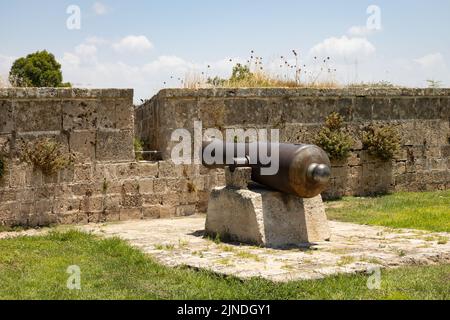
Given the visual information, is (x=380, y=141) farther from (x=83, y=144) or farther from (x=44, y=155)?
(x=44, y=155)

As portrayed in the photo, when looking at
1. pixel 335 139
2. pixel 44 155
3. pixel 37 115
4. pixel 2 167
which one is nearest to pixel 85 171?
pixel 44 155

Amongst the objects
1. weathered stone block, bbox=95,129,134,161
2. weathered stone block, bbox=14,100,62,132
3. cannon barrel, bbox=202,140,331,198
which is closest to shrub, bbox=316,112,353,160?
weathered stone block, bbox=95,129,134,161

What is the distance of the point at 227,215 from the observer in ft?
28.9

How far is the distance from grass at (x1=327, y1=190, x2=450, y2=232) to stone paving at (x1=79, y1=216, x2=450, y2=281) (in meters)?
Result: 0.55

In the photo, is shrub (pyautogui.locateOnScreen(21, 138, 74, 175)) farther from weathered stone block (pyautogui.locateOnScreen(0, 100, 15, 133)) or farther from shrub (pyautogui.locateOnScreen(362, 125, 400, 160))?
shrub (pyautogui.locateOnScreen(362, 125, 400, 160))

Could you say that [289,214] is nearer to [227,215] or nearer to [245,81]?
[227,215]

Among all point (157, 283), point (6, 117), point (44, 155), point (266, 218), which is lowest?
point (157, 283)

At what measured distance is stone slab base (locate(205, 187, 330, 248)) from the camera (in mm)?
8320

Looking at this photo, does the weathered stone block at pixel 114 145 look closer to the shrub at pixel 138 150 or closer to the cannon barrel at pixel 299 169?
the shrub at pixel 138 150

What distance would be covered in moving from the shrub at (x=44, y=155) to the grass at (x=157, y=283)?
3.09 meters

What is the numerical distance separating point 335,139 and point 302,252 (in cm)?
588

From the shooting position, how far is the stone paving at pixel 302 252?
6672 mm

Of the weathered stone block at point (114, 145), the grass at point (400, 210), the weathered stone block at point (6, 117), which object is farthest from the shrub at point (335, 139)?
the weathered stone block at point (6, 117)

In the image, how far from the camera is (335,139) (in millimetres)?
13367
